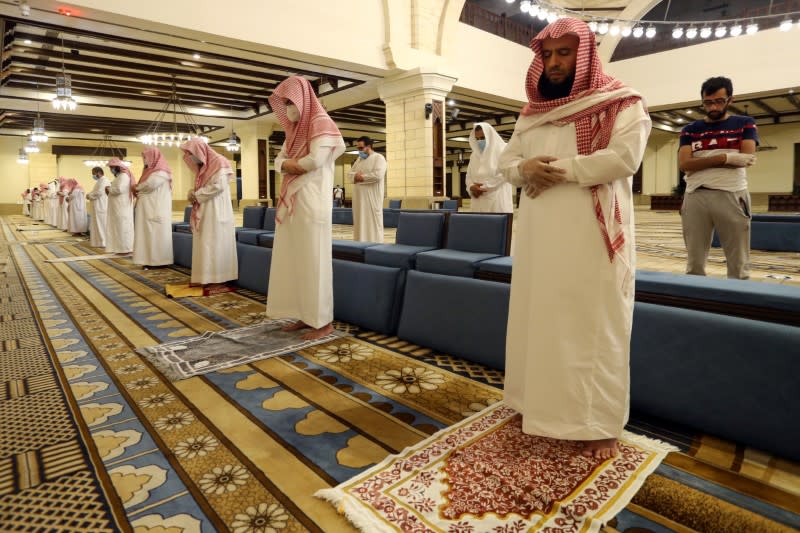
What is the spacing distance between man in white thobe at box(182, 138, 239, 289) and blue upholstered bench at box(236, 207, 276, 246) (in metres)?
0.17

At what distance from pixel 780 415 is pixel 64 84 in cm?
1037

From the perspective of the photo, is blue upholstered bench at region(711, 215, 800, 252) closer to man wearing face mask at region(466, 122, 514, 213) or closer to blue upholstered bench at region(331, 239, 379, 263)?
man wearing face mask at region(466, 122, 514, 213)

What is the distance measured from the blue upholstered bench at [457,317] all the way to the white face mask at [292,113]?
1.25 meters

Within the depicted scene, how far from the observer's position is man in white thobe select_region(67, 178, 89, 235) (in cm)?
1208

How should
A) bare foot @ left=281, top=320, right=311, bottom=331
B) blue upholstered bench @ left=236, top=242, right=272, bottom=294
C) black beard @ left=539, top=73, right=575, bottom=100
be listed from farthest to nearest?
blue upholstered bench @ left=236, top=242, right=272, bottom=294
bare foot @ left=281, top=320, right=311, bottom=331
black beard @ left=539, top=73, right=575, bottom=100

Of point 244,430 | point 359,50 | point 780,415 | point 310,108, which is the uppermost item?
point 359,50

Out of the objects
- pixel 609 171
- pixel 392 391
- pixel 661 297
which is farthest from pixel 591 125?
pixel 392 391

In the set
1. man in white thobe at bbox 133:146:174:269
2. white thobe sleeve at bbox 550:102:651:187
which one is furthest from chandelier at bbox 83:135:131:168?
white thobe sleeve at bbox 550:102:651:187

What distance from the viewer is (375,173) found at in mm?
6410

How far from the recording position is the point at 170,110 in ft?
47.1

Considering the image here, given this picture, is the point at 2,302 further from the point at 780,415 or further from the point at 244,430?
the point at 780,415

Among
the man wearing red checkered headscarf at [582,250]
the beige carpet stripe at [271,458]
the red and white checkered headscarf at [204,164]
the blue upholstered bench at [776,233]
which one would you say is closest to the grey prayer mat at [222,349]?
the beige carpet stripe at [271,458]

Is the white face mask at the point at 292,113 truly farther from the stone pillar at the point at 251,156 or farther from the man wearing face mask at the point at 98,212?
the stone pillar at the point at 251,156

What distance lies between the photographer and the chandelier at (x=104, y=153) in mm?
21508
